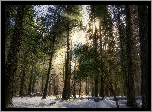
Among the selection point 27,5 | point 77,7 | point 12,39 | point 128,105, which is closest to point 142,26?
point 77,7

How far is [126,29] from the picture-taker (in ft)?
25.0

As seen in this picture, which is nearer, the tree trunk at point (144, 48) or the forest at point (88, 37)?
the tree trunk at point (144, 48)

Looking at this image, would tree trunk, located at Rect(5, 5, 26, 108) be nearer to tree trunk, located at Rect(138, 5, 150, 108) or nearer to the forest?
the forest

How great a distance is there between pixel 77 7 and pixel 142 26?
181 cm

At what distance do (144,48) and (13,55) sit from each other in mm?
3582

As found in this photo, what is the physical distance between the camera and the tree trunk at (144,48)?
5406mm

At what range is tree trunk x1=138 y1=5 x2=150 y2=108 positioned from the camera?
17.7 ft

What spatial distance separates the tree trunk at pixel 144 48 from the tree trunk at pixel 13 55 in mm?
3275

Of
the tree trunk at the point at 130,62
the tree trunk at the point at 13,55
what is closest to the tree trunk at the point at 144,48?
the tree trunk at the point at 130,62

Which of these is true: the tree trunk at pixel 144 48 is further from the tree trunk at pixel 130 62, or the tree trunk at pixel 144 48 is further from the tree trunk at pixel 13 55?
the tree trunk at pixel 13 55

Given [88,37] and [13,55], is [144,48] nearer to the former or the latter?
[88,37]

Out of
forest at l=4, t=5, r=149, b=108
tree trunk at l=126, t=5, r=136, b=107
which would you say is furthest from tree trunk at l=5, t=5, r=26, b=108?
tree trunk at l=126, t=5, r=136, b=107

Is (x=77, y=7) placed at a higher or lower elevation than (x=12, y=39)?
higher
